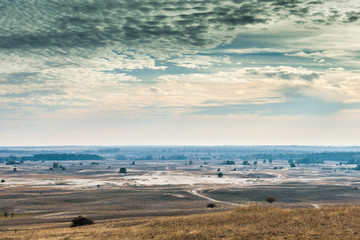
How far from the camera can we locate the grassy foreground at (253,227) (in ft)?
75.2

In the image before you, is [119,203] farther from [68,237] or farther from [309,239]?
[309,239]

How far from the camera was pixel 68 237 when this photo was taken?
93.4ft

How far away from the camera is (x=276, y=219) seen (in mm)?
27422

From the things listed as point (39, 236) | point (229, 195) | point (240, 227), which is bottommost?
point (229, 195)

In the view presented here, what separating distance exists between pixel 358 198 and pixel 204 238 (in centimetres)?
9953

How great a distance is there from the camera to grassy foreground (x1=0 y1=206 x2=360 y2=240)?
22906 mm

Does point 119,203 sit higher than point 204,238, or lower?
lower

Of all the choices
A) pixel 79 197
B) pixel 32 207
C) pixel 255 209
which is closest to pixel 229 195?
pixel 79 197

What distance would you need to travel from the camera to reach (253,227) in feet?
83.3

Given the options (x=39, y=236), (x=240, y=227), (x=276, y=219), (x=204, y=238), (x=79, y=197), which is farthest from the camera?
(x=79, y=197)

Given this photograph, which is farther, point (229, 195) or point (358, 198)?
point (229, 195)

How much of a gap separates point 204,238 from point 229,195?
93.9 meters

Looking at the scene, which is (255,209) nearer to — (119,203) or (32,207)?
(119,203)

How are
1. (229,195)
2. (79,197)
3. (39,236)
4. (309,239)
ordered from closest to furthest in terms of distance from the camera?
(309,239)
(39,236)
(79,197)
(229,195)
